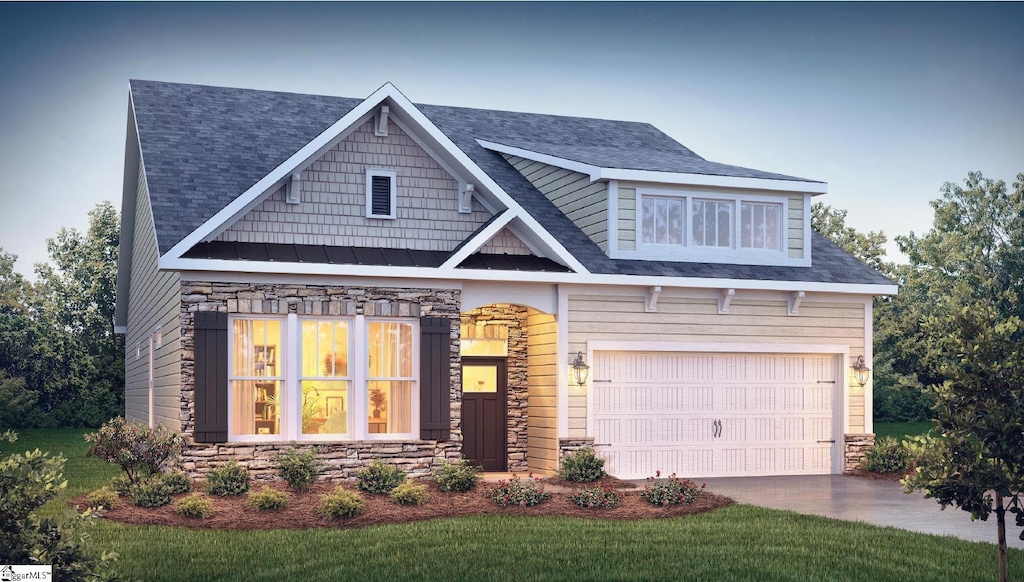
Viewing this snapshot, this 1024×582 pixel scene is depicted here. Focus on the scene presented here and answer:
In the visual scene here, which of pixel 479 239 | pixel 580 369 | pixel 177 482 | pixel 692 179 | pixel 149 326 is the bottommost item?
pixel 177 482

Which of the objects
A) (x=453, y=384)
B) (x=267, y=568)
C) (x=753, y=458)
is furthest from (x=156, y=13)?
(x=267, y=568)

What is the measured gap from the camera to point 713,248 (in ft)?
63.1

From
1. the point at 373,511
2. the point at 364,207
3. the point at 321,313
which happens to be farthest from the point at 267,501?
the point at 364,207

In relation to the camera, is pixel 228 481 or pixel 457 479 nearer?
pixel 228 481

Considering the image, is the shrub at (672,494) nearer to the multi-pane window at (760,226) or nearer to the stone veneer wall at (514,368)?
the stone veneer wall at (514,368)

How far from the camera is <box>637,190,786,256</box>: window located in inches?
747

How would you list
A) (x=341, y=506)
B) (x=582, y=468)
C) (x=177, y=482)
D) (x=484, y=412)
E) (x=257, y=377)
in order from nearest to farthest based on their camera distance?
(x=341, y=506), (x=177, y=482), (x=257, y=377), (x=582, y=468), (x=484, y=412)

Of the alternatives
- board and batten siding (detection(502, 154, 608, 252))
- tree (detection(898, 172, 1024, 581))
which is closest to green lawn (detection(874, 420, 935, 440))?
board and batten siding (detection(502, 154, 608, 252))

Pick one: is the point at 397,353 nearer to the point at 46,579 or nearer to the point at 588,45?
the point at 46,579

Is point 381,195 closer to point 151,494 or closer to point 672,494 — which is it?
point 151,494

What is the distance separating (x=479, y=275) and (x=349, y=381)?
242cm

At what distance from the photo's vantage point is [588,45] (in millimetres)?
29656

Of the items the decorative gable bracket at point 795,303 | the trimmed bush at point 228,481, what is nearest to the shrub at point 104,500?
the trimmed bush at point 228,481

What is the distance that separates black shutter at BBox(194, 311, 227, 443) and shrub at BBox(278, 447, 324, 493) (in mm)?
1090
